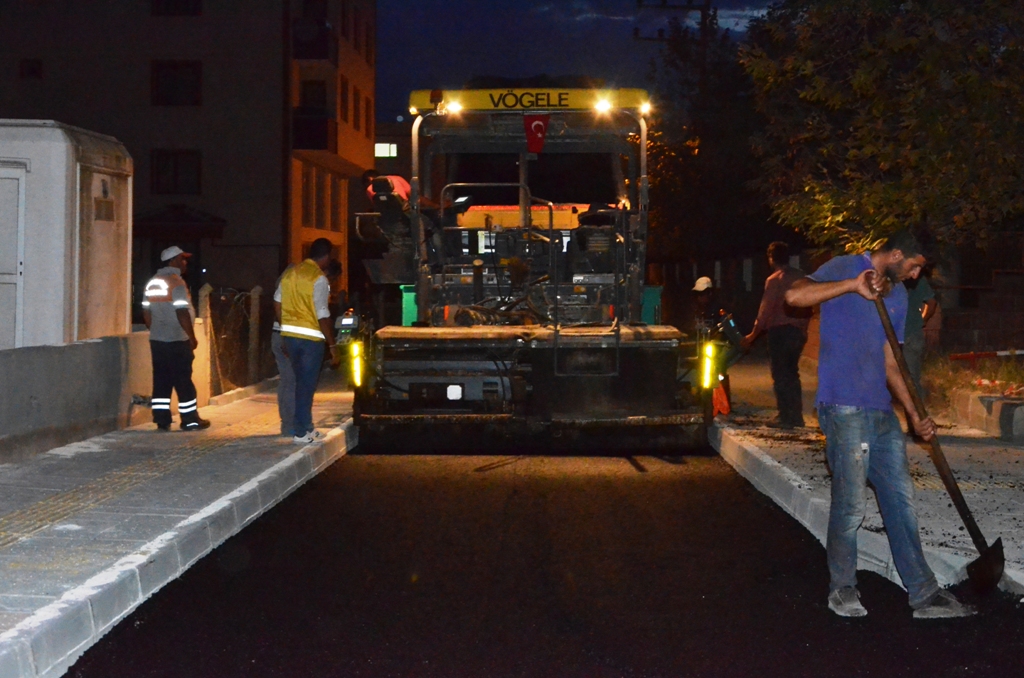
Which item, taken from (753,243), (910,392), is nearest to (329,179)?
(753,243)

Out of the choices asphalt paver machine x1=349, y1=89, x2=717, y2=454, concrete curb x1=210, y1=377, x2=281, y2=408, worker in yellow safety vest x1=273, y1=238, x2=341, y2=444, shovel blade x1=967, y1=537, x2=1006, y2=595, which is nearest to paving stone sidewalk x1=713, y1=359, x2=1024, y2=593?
A: shovel blade x1=967, y1=537, x2=1006, y2=595

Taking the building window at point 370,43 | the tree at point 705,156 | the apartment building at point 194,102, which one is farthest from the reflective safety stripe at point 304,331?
the building window at point 370,43

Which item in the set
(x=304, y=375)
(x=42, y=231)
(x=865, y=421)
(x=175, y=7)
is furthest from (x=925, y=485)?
(x=175, y=7)

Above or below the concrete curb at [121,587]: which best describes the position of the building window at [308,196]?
above

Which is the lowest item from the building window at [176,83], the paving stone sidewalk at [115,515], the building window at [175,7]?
the paving stone sidewalk at [115,515]

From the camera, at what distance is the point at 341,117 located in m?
44.3

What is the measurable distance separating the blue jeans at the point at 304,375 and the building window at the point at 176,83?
29244 mm

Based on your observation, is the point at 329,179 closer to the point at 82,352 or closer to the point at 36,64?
the point at 36,64

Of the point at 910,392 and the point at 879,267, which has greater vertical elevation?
the point at 879,267

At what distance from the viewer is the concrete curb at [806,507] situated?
7.78 m

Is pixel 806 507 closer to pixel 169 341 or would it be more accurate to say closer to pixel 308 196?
pixel 169 341

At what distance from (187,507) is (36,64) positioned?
3484 centimetres

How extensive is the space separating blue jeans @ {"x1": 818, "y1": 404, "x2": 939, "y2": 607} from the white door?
29.5 feet

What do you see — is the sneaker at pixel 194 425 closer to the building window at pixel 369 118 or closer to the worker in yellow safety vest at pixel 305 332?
the worker in yellow safety vest at pixel 305 332
